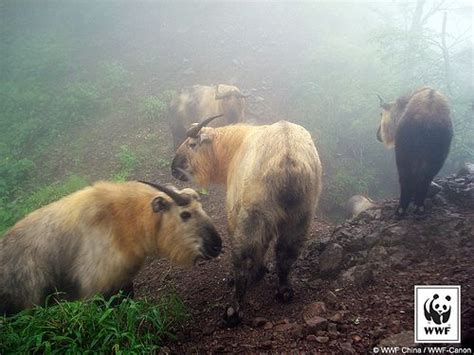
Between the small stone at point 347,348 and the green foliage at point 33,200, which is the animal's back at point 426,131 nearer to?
the small stone at point 347,348

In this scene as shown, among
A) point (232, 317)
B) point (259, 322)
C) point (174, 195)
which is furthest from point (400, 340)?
point (174, 195)

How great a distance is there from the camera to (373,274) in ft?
12.6

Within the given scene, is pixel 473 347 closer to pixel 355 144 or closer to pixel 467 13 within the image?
pixel 355 144

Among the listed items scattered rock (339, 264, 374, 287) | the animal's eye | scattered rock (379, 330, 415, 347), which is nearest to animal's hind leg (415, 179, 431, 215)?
scattered rock (339, 264, 374, 287)

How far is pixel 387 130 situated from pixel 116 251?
5245 millimetres

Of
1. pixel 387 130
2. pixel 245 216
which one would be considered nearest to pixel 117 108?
pixel 387 130

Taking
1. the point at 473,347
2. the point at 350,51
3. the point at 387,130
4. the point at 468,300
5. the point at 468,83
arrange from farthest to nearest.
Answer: the point at 350,51
the point at 468,83
the point at 387,130
the point at 468,300
the point at 473,347

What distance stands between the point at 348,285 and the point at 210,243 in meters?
1.56

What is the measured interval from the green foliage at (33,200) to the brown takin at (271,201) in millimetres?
5064

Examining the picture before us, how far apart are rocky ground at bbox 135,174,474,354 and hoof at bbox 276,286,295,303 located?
0.25ft

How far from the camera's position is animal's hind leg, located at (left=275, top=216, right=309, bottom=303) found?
365cm

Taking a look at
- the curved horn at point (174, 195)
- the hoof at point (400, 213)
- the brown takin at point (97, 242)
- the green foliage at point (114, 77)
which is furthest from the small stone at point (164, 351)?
the green foliage at point (114, 77)

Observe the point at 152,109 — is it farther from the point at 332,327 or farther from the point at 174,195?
the point at 332,327

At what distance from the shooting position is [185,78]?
12.6 metres
